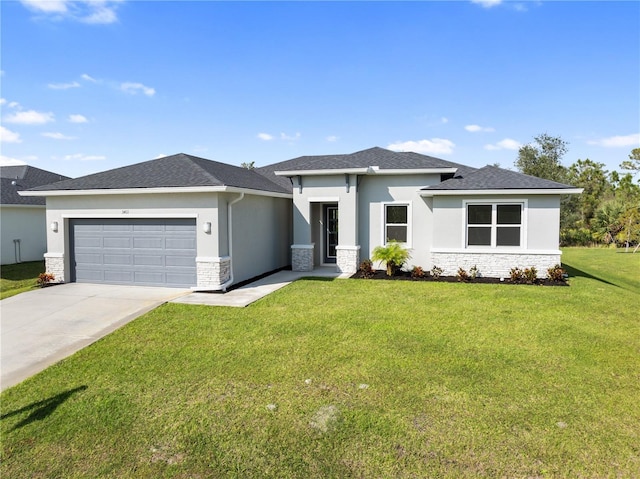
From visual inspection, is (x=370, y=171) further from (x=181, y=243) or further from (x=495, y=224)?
(x=181, y=243)

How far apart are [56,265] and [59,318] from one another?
468cm

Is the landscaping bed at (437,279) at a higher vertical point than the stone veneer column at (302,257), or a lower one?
lower

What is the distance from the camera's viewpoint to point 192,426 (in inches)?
177

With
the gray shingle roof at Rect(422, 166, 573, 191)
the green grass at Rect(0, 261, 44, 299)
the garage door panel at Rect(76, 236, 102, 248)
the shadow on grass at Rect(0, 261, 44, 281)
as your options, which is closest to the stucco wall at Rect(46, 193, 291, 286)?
the garage door panel at Rect(76, 236, 102, 248)

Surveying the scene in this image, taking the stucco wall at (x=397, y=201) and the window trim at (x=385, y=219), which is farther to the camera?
the window trim at (x=385, y=219)

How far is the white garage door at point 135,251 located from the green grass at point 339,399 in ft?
9.96

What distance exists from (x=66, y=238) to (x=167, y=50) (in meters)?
7.96

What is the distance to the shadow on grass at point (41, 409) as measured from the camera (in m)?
4.71

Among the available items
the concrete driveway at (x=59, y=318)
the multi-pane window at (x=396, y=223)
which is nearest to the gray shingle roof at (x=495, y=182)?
the multi-pane window at (x=396, y=223)

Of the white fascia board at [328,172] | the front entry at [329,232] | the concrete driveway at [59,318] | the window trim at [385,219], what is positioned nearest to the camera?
the concrete driveway at [59,318]

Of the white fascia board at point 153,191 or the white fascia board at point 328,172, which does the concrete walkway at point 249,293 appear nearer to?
the white fascia board at point 153,191

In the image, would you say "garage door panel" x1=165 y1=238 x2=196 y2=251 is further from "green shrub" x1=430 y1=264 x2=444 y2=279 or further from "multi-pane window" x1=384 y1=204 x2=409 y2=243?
"green shrub" x1=430 y1=264 x2=444 y2=279

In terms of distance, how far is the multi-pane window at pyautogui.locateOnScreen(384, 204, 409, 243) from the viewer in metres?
14.8

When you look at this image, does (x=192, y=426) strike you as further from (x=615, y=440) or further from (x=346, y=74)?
(x=346, y=74)
